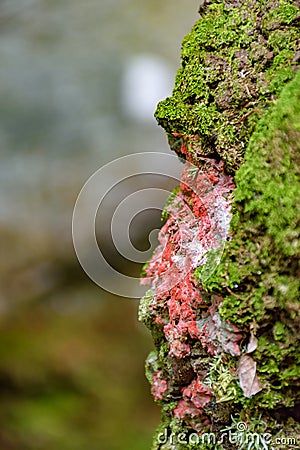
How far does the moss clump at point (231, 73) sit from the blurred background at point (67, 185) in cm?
141

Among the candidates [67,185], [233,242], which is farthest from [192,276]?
[67,185]

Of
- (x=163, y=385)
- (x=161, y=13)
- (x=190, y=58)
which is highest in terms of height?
(x=161, y=13)

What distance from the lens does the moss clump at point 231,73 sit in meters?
0.63

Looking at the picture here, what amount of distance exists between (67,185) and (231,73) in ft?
5.74

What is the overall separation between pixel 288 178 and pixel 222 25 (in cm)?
29

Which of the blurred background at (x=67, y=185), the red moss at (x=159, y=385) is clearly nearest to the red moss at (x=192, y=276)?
the red moss at (x=159, y=385)

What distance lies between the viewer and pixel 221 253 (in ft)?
2.00

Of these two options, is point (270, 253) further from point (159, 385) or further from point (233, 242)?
point (159, 385)

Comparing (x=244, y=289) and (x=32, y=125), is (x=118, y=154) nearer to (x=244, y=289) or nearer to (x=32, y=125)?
(x=32, y=125)

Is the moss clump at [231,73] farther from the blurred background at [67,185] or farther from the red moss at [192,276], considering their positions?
the blurred background at [67,185]

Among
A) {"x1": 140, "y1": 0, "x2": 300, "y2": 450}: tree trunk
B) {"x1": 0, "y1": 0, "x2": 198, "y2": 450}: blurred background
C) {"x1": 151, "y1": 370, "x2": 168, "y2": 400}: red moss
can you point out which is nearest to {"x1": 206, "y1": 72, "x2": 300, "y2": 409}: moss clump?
{"x1": 140, "y1": 0, "x2": 300, "y2": 450}: tree trunk

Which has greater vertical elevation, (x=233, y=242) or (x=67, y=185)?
(x=67, y=185)

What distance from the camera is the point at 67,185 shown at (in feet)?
7.64

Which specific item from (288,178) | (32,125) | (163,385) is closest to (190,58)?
(288,178)
